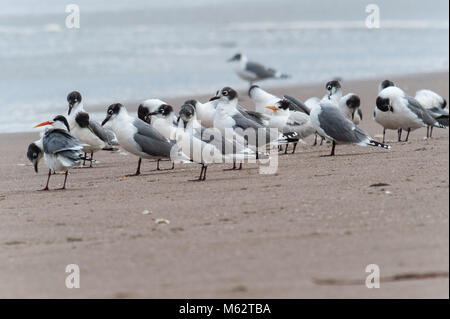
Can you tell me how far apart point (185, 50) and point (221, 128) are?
16.5 metres

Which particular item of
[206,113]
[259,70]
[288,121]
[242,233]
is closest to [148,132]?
[206,113]

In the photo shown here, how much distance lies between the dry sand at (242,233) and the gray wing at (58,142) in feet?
1.34

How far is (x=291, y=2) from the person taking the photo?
54.6 m

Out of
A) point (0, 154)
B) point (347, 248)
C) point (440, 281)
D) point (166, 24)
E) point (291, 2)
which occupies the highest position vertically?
point (291, 2)

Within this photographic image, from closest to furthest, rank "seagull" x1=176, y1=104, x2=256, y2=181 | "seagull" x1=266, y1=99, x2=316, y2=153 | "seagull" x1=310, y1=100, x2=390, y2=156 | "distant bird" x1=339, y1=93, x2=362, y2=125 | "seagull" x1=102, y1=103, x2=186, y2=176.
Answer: "seagull" x1=176, y1=104, x2=256, y2=181 → "seagull" x1=102, y1=103, x2=186, y2=176 → "seagull" x1=310, y1=100, x2=390, y2=156 → "seagull" x1=266, y1=99, x2=316, y2=153 → "distant bird" x1=339, y1=93, x2=362, y2=125

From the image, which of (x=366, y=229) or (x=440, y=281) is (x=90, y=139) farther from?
(x=440, y=281)

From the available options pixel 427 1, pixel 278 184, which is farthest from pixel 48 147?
pixel 427 1

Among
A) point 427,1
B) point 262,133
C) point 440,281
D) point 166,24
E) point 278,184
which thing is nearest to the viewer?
point 440,281

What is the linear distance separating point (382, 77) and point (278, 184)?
11711 millimetres

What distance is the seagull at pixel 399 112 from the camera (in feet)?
33.9

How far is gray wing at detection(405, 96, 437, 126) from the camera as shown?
1037 cm

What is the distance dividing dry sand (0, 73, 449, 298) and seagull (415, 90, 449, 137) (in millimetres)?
2736

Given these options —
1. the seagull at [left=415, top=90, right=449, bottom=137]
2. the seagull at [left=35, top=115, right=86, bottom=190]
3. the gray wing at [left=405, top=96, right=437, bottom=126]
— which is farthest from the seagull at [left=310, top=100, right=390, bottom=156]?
the seagull at [left=35, top=115, right=86, bottom=190]

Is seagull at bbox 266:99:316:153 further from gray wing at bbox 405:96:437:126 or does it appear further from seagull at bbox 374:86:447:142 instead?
gray wing at bbox 405:96:437:126
